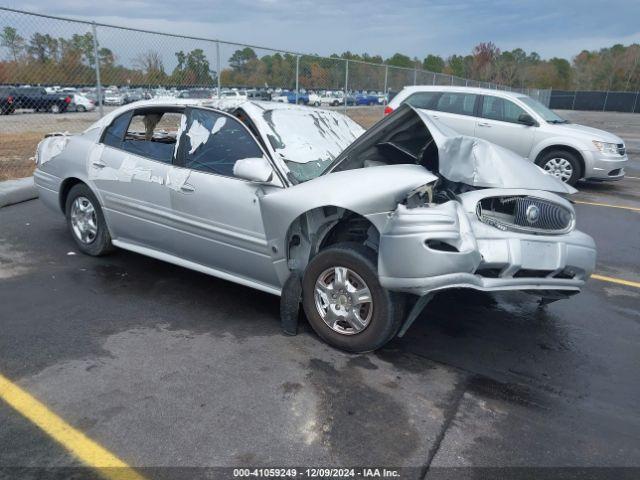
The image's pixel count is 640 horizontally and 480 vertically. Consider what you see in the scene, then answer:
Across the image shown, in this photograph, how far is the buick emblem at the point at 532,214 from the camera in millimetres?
3236

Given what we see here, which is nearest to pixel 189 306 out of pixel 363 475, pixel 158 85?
pixel 363 475

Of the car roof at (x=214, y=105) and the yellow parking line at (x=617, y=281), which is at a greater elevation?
the car roof at (x=214, y=105)

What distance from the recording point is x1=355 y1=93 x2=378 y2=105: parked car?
18172 millimetres

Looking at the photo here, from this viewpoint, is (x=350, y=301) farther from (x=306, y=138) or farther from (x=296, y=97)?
(x=296, y=97)

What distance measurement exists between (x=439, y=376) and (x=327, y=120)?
8.62ft

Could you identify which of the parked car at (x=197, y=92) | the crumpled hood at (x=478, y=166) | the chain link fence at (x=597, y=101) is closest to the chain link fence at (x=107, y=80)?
the parked car at (x=197, y=92)

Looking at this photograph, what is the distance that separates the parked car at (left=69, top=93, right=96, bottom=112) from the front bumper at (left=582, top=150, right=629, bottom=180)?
35.2 ft

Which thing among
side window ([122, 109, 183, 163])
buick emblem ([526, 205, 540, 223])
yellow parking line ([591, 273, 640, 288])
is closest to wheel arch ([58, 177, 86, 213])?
side window ([122, 109, 183, 163])

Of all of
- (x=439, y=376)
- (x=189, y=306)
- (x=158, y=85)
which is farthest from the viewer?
(x=158, y=85)

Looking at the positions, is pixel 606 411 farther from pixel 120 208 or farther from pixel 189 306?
pixel 120 208

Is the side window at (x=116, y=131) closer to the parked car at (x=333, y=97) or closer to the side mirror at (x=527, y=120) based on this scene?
the side mirror at (x=527, y=120)

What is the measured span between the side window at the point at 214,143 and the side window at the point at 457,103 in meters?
7.42

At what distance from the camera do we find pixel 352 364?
325 centimetres

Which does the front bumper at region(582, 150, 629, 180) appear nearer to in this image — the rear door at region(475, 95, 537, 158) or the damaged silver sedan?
the rear door at region(475, 95, 537, 158)
